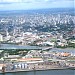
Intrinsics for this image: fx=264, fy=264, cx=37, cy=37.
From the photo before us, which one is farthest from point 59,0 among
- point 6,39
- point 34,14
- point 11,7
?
point 6,39

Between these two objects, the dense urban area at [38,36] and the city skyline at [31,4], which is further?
the city skyline at [31,4]

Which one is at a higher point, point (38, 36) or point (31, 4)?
point (31, 4)

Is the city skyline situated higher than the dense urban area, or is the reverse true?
the city skyline

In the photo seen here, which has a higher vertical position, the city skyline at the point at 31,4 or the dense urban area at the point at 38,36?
the city skyline at the point at 31,4

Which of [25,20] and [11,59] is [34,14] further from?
[11,59]
